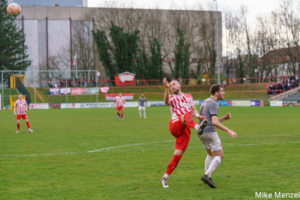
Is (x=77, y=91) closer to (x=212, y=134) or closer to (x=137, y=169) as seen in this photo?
(x=137, y=169)

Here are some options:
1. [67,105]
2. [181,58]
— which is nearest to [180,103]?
[67,105]

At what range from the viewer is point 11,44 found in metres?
74.1

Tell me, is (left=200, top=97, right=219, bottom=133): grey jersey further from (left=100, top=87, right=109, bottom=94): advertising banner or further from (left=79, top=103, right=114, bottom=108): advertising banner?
(left=100, top=87, right=109, bottom=94): advertising banner

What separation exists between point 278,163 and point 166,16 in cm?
7590

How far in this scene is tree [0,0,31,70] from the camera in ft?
244

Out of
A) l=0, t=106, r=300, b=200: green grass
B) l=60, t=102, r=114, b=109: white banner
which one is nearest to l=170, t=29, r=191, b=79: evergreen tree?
l=60, t=102, r=114, b=109: white banner

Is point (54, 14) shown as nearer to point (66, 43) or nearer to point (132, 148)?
point (66, 43)

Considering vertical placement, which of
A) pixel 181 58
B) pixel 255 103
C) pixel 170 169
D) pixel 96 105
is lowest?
pixel 96 105

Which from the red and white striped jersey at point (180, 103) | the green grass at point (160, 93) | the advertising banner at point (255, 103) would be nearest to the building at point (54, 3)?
the green grass at point (160, 93)

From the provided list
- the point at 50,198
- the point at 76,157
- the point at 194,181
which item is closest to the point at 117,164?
the point at 76,157

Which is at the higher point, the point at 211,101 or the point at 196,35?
the point at 196,35

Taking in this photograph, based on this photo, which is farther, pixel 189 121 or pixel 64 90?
pixel 64 90

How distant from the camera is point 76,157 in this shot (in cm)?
1302

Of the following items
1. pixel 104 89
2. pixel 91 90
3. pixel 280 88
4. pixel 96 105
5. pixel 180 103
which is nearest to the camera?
pixel 180 103
